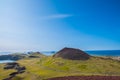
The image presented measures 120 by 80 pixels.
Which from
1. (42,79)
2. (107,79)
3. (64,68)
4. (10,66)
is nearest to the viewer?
(107,79)

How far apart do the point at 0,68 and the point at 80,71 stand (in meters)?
30.6

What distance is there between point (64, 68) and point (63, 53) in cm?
1751

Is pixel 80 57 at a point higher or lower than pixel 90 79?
higher

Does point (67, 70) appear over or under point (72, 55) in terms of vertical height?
under

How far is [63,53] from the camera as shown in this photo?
77125 mm

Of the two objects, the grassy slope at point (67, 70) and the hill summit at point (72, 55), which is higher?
the hill summit at point (72, 55)

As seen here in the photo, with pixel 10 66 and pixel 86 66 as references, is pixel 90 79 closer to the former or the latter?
pixel 86 66

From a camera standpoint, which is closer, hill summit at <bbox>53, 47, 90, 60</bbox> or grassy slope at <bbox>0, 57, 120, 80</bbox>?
grassy slope at <bbox>0, 57, 120, 80</bbox>

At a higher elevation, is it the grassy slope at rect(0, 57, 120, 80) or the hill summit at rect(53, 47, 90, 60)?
the hill summit at rect(53, 47, 90, 60)

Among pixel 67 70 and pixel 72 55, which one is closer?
pixel 67 70

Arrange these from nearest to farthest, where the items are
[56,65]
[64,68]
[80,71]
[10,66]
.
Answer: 1. [80,71]
2. [64,68]
3. [56,65]
4. [10,66]

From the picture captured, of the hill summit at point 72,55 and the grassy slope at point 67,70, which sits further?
Answer: the hill summit at point 72,55

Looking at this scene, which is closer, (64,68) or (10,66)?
(64,68)

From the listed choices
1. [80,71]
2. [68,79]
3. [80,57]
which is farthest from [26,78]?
[80,57]
